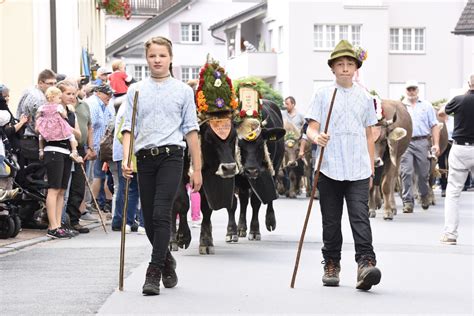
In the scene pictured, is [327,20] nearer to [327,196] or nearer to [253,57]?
[253,57]

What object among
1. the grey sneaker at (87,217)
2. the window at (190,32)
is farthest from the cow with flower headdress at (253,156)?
the window at (190,32)

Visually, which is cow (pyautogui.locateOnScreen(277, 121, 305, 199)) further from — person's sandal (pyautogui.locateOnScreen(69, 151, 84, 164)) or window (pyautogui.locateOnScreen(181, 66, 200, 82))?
window (pyautogui.locateOnScreen(181, 66, 200, 82))

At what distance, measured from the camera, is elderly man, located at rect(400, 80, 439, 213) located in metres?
22.0

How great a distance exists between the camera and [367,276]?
33.6 feet

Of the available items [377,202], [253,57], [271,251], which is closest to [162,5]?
[253,57]

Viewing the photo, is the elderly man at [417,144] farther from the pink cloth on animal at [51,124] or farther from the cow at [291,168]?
the pink cloth on animal at [51,124]

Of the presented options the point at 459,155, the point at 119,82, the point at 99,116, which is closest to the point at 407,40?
the point at 119,82

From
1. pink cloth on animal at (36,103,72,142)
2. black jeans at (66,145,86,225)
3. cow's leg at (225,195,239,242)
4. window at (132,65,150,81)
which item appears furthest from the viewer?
window at (132,65,150,81)

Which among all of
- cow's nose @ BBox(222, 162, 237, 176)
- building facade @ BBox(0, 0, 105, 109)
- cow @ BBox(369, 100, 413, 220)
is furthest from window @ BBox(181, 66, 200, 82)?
cow's nose @ BBox(222, 162, 237, 176)

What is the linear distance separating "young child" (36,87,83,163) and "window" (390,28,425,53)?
1918 inches

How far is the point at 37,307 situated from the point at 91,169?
33.2 feet

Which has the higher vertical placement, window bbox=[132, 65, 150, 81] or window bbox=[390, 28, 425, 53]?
window bbox=[390, 28, 425, 53]

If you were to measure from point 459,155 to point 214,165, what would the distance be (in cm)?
308

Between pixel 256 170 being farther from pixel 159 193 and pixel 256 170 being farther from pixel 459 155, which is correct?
pixel 159 193
